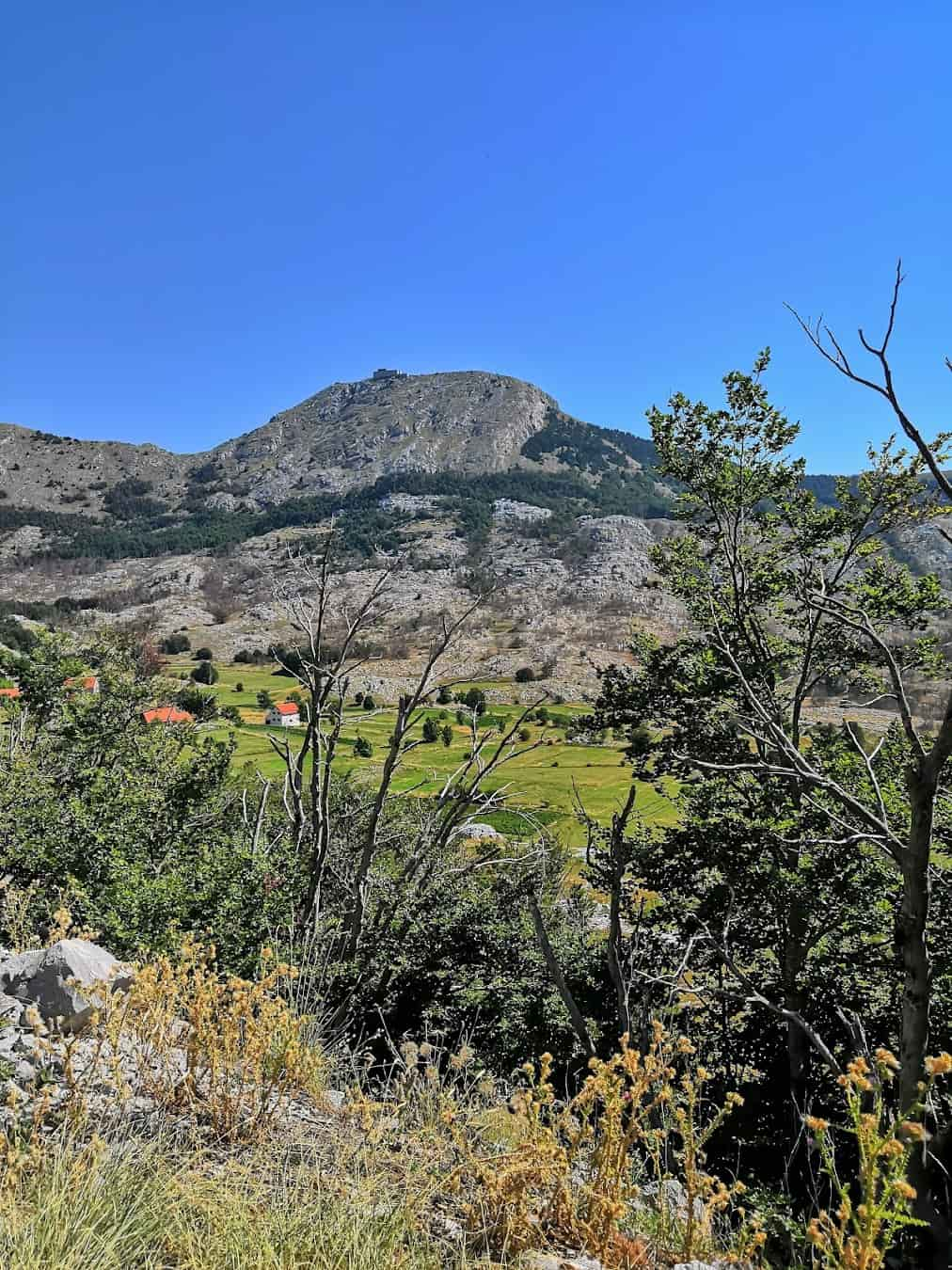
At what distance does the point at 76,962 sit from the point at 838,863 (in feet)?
25.2

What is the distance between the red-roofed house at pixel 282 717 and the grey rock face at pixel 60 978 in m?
36.4

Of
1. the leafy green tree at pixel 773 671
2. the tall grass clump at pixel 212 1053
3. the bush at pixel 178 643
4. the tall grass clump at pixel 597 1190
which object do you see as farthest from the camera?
the bush at pixel 178 643

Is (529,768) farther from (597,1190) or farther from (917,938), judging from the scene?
(597,1190)

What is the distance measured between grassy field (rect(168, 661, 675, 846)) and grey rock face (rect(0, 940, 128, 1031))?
11.8ft

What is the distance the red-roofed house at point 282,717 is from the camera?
136 feet

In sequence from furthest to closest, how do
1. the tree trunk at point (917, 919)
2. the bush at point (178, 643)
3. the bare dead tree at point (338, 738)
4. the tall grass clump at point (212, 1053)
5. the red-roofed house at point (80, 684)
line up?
the bush at point (178, 643)
the red-roofed house at point (80, 684)
the bare dead tree at point (338, 738)
the tree trunk at point (917, 919)
the tall grass clump at point (212, 1053)

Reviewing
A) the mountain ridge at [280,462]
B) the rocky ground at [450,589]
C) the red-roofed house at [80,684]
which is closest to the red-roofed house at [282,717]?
the rocky ground at [450,589]

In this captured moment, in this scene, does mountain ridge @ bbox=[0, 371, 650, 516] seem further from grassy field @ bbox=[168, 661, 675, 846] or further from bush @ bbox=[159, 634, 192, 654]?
grassy field @ bbox=[168, 661, 675, 846]

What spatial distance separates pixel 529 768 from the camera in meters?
11.5

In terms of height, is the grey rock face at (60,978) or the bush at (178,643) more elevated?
the grey rock face at (60,978)

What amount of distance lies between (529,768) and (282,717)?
111 ft

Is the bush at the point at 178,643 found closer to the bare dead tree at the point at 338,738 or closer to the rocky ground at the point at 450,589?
the rocky ground at the point at 450,589

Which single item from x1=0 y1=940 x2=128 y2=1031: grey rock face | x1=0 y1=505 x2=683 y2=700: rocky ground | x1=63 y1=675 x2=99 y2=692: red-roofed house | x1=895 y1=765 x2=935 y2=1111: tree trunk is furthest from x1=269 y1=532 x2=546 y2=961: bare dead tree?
x1=0 y1=505 x2=683 y2=700: rocky ground

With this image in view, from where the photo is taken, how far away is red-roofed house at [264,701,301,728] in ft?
136
